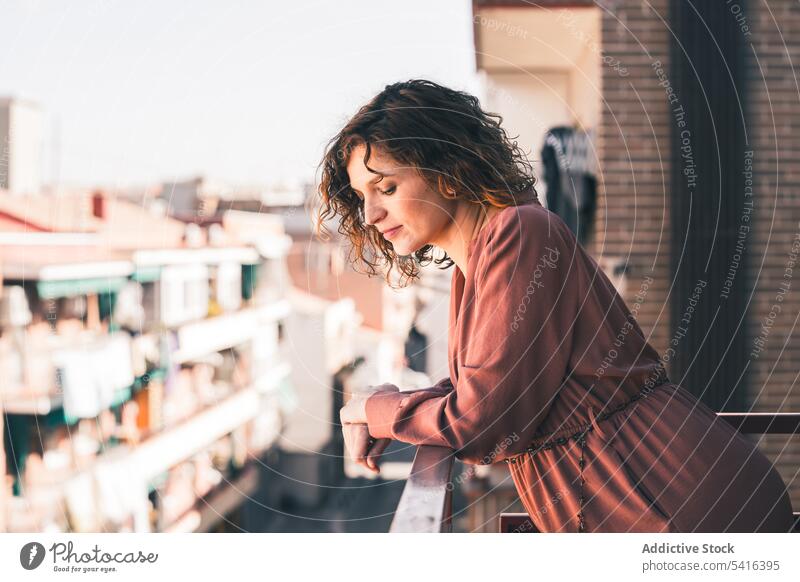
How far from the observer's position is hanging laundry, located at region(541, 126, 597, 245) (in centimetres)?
371

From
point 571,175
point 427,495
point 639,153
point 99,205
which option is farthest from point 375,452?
point 99,205

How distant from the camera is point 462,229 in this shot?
112 centimetres

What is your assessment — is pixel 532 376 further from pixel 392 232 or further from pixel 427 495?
pixel 392 232

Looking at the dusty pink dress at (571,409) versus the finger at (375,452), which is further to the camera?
the finger at (375,452)

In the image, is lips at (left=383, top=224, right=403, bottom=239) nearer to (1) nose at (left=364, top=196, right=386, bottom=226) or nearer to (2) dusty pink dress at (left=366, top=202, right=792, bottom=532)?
(1) nose at (left=364, top=196, right=386, bottom=226)

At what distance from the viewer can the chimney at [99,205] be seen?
32.1 feet

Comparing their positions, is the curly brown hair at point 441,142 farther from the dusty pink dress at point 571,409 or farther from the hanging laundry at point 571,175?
the hanging laundry at point 571,175

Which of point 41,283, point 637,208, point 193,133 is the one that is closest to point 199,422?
point 41,283

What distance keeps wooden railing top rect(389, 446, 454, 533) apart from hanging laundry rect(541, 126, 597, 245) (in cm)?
284
